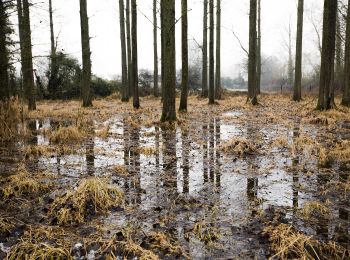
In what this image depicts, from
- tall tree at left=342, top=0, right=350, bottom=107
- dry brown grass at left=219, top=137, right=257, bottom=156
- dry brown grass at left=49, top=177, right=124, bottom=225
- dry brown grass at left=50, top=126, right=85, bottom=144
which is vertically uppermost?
tall tree at left=342, top=0, right=350, bottom=107

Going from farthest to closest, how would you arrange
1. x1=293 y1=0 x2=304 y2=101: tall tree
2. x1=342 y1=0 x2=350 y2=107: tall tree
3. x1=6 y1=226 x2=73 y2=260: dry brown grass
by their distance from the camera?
x1=293 y1=0 x2=304 y2=101: tall tree < x1=342 y1=0 x2=350 y2=107: tall tree < x1=6 y1=226 x2=73 y2=260: dry brown grass

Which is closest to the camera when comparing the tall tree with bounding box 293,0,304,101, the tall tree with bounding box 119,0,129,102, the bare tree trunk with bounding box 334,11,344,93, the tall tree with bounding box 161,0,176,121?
the tall tree with bounding box 161,0,176,121

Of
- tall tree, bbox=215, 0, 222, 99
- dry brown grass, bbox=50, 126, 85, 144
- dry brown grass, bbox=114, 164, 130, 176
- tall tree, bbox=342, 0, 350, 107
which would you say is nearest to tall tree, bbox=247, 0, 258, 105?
tall tree, bbox=342, 0, 350, 107

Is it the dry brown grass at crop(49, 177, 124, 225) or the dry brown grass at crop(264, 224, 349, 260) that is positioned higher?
the dry brown grass at crop(49, 177, 124, 225)

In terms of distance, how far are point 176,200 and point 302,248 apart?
1702mm

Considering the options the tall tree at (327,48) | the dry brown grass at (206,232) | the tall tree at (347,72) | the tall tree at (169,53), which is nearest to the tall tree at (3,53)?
the tall tree at (169,53)

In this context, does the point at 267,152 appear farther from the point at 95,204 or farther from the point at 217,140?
the point at 95,204

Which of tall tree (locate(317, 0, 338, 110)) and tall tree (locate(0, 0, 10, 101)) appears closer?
tall tree (locate(0, 0, 10, 101))

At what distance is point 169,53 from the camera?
10.7m

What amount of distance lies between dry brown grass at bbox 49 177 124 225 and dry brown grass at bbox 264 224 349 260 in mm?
1944

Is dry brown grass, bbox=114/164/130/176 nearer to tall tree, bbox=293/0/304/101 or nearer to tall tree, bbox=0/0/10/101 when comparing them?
tall tree, bbox=0/0/10/101

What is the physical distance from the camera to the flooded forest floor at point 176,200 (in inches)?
116

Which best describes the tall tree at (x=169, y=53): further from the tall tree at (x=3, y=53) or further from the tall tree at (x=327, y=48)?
the tall tree at (x=327, y=48)

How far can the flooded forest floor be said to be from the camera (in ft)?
9.70
